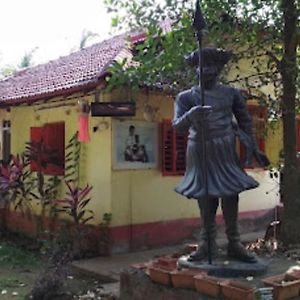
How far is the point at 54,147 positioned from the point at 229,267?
20.5 ft

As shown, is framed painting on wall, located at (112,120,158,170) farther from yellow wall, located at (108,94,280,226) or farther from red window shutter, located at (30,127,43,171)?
red window shutter, located at (30,127,43,171)

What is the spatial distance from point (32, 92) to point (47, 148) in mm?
1110

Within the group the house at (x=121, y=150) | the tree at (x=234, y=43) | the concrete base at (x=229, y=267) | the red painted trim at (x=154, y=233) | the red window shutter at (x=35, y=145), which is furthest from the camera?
the red window shutter at (x=35, y=145)

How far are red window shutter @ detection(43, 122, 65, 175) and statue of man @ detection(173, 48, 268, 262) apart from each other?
541 centimetres

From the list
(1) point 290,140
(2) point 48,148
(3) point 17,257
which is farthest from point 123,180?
(1) point 290,140

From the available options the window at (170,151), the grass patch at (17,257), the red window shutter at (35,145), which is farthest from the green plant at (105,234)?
the red window shutter at (35,145)

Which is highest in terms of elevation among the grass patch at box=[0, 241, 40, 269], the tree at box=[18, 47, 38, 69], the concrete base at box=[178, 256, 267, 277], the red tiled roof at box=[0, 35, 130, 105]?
the tree at box=[18, 47, 38, 69]

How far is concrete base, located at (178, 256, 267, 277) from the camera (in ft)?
15.1

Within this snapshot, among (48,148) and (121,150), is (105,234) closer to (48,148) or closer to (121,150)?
(121,150)

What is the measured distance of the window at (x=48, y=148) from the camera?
9906 mm

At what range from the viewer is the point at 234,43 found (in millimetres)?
7469

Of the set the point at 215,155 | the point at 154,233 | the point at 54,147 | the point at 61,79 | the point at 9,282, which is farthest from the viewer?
the point at 54,147

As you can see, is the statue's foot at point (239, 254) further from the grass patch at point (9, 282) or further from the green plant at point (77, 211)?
the green plant at point (77, 211)

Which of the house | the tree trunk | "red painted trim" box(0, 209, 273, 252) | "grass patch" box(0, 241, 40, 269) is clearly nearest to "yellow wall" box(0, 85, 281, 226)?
the house
